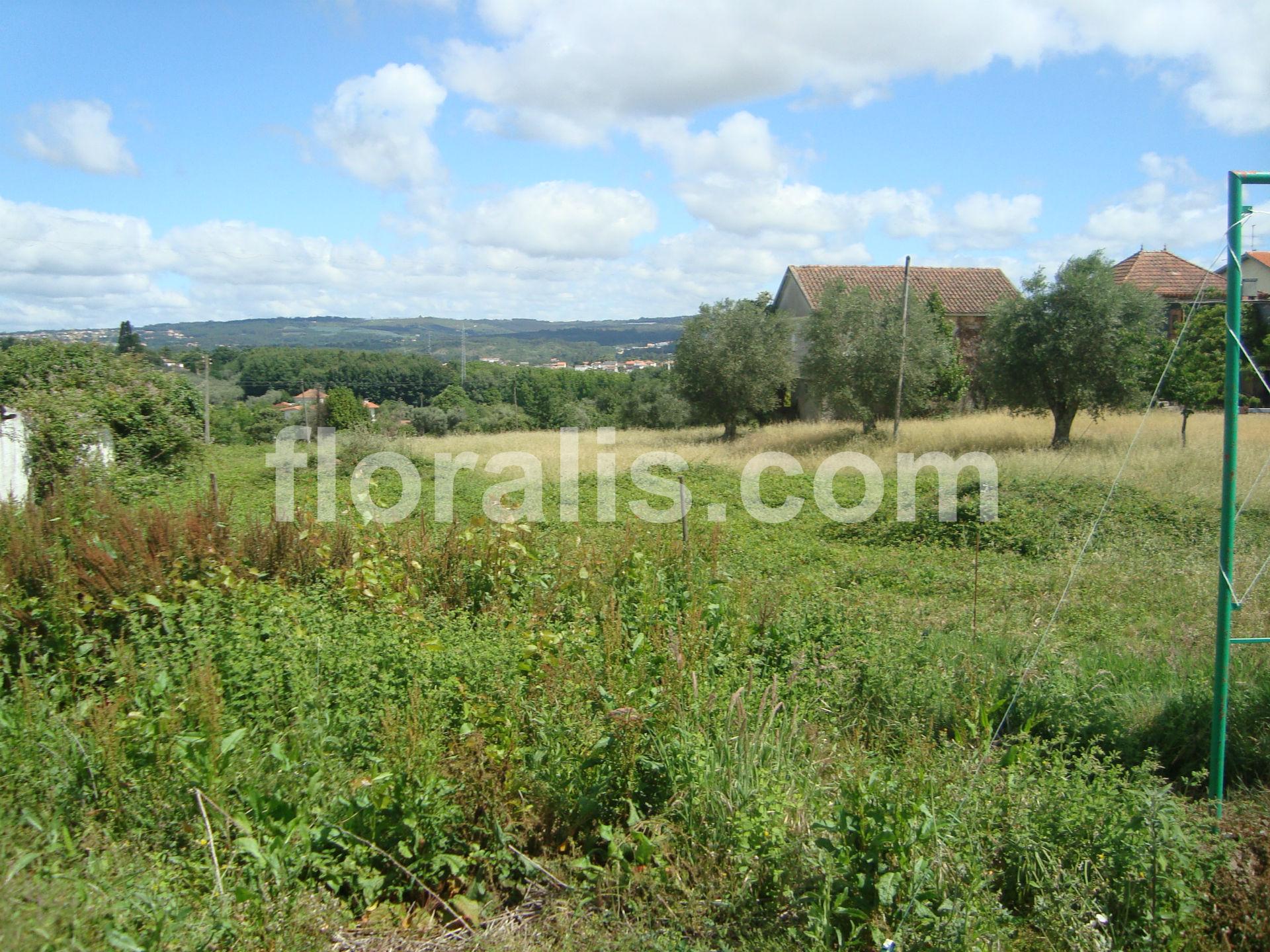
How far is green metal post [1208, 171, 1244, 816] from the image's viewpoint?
362cm

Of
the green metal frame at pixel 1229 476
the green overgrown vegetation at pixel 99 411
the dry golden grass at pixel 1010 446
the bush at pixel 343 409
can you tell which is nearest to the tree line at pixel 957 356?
the dry golden grass at pixel 1010 446

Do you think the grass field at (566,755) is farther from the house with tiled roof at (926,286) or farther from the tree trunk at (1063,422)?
the house with tiled roof at (926,286)

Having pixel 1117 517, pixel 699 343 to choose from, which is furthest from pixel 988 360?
pixel 1117 517

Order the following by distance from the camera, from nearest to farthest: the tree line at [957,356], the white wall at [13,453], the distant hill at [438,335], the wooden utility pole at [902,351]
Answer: the white wall at [13,453] < the tree line at [957,356] < the wooden utility pole at [902,351] < the distant hill at [438,335]

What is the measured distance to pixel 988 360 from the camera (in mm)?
21078

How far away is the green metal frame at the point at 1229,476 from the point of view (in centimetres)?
363

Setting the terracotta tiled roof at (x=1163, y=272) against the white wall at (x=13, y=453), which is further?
the terracotta tiled roof at (x=1163, y=272)

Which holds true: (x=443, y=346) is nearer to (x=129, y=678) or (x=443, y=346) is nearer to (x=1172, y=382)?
(x=1172, y=382)

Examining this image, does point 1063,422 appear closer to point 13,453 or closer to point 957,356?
point 957,356

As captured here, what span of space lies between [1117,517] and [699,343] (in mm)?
17014

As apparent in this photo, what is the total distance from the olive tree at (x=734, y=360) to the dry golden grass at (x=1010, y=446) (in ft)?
3.66

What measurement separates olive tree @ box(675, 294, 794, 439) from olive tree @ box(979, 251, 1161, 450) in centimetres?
731

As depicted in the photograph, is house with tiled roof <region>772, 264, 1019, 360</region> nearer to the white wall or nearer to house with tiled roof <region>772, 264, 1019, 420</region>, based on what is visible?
house with tiled roof <region>772, 264, 1019, 420</region>

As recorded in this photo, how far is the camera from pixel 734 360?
25.9m
